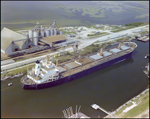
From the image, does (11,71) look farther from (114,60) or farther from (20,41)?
(114,60)

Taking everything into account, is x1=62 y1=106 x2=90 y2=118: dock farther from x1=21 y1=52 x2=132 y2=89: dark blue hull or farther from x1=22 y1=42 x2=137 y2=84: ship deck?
x1=22 y1=42 x2=137 y2=84: ship deck

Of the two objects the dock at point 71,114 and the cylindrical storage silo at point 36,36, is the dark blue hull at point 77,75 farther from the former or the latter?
the cylindrical storage silo at point 36,36

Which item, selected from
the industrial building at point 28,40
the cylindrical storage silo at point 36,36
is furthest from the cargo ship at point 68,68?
the cylindrical storage silo at point 36,36

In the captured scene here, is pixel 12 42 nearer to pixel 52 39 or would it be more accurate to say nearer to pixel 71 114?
pixel 52 39

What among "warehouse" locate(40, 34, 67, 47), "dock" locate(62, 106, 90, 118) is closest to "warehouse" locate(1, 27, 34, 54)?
"warehouse" locate(40, 34, 67, 47)

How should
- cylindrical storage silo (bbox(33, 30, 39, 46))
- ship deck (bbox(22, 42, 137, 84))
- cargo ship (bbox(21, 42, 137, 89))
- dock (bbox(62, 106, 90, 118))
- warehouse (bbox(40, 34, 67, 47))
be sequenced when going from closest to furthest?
dock (bbox(62, 106, 90, 118)) < cargo ship (bbox(21, 42, 137, 89)) < ship deck (bbox(22, 42, 137, 84)) < cylindrical storage silo (bbox(33, 30, 39, 46)) < warehouse (bbox(40, 34, 67, 47))

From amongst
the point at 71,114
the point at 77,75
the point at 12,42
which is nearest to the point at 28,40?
the point at 12,42

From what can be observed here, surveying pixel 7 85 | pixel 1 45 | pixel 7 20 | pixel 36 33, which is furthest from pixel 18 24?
pixel 7 85
